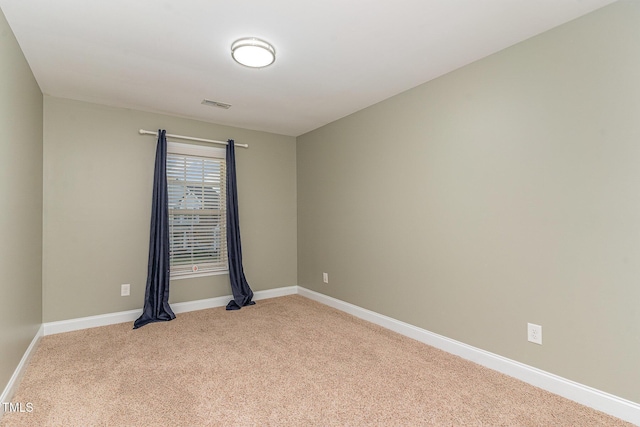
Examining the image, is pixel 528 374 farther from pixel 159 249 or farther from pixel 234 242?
pixel 159 249

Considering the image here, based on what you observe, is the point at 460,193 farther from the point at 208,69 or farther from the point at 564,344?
the point at 208,69

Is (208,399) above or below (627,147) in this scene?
below

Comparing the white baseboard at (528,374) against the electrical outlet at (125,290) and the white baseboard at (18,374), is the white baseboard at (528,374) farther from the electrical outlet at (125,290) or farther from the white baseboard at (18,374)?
the white baseboard at (18,374)

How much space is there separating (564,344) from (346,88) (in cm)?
261

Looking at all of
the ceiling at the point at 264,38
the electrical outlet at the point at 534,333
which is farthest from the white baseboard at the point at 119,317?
the electrical outlet at the point at 534,333

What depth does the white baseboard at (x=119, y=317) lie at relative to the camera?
324 centimetres

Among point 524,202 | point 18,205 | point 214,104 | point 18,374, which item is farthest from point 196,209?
point 524,202

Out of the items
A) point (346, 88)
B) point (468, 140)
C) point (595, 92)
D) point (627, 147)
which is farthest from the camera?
point (346, 88)

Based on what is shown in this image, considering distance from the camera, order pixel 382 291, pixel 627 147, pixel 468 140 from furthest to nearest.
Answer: pixel 382 291 < pixel 468 140 < pixel 627 147

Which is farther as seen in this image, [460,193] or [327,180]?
[327,180]

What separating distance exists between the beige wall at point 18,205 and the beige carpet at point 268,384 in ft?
1.19

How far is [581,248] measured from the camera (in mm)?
2037

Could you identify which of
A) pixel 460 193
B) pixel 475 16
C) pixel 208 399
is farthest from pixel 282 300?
pixel 475 16

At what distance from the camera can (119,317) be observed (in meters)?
3.55
